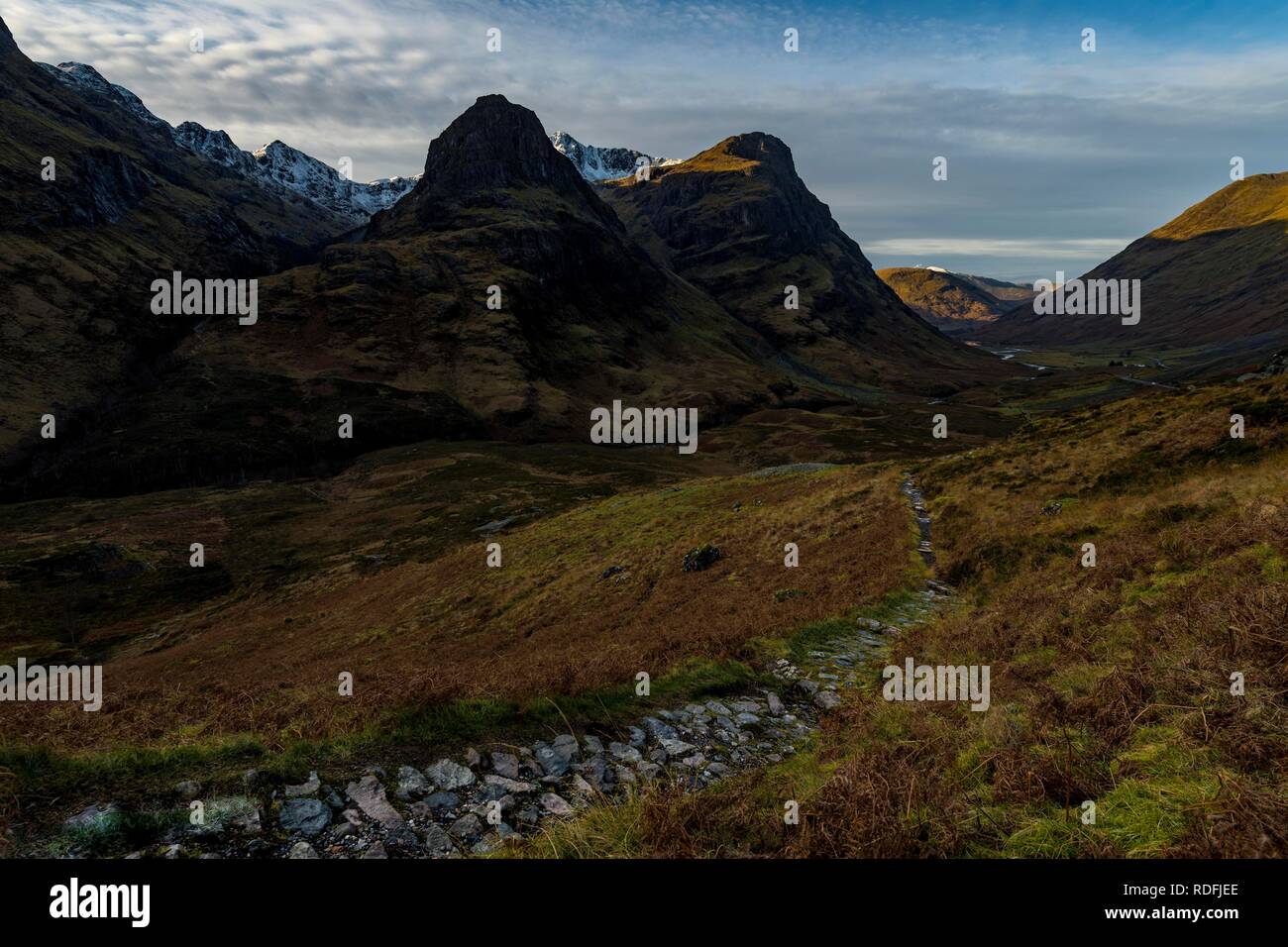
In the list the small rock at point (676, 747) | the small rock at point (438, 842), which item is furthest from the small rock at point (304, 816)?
the small rock at point (676, 747)

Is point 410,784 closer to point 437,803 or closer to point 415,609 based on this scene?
point 437,803

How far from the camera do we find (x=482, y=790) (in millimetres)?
6945

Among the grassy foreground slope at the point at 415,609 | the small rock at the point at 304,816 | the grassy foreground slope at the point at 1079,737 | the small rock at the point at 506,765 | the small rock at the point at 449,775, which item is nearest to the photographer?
the grassy foreground slope at the point at 1079,737

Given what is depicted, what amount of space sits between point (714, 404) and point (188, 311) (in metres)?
163

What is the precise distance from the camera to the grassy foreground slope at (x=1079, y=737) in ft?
16.6

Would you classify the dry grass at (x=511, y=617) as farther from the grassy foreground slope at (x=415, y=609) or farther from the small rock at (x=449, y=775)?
the small rock at (x=449, y=775)

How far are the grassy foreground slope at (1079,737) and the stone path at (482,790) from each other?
943 millimetres

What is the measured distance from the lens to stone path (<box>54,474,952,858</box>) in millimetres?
5656

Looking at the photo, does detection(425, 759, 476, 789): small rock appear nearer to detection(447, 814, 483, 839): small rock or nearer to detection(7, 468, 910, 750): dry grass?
detection(447, 814, 483, 839): small rock

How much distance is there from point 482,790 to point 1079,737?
7.09 meters

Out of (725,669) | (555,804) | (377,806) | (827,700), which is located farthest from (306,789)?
(827,700)

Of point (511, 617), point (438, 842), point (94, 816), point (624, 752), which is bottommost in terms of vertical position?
point (511, 617)

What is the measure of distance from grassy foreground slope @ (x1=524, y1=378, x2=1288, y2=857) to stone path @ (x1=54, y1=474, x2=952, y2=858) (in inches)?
37.1
